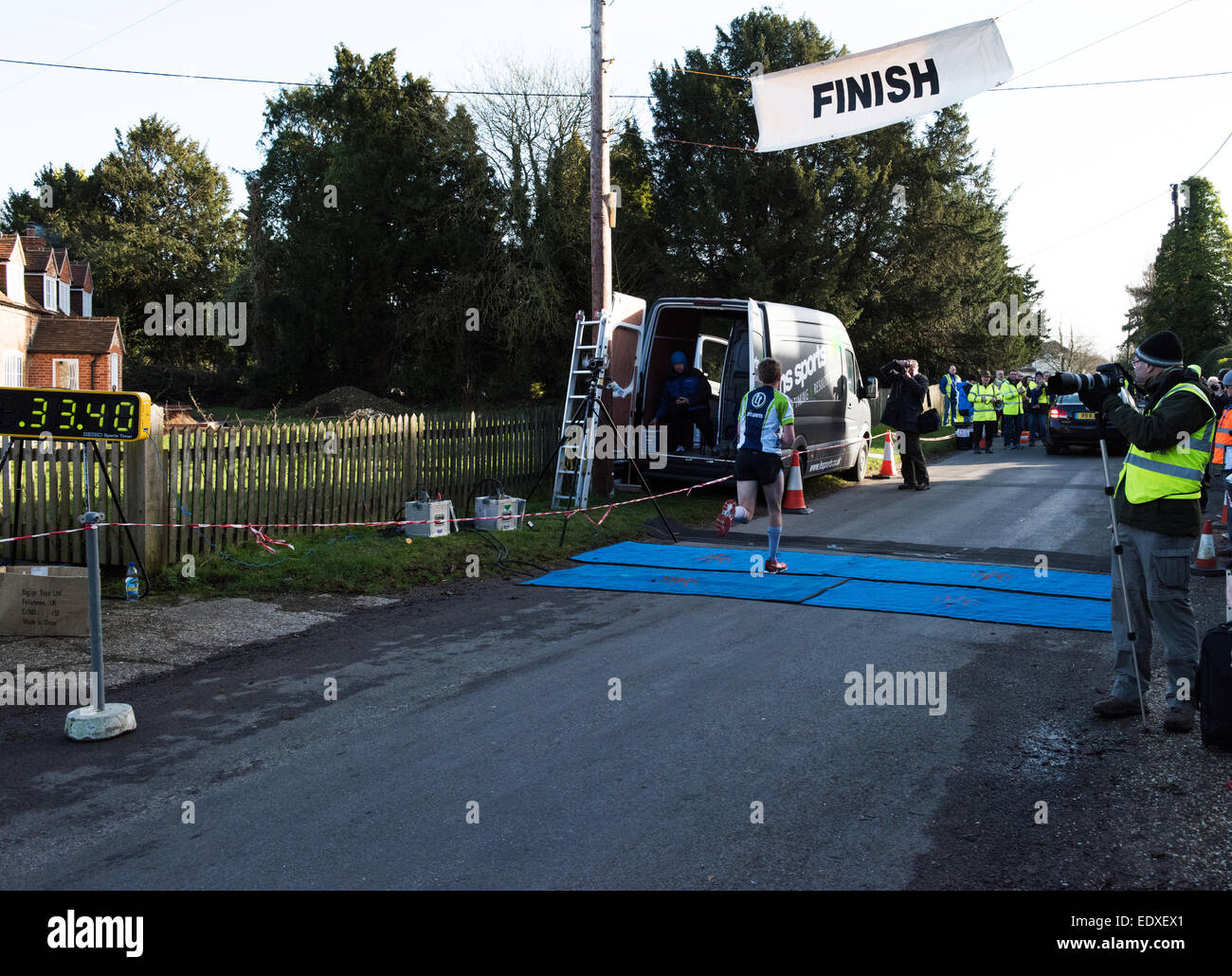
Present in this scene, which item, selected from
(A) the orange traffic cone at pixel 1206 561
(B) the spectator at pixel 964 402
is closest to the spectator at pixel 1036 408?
(B) the spectator at pixel 964 402

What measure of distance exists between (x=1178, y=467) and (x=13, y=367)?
1775 inches

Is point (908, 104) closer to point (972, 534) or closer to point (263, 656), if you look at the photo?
point (972, 534)

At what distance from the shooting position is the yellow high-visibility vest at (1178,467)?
535 centimetres

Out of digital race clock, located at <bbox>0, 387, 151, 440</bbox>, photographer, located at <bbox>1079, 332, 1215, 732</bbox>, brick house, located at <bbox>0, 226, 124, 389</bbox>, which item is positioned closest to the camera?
photographer, located at <bbox>1079, 332, 1215, 732</bbox>

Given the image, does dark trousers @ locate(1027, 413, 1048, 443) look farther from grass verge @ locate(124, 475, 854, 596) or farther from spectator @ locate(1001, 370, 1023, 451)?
grass verge @ locate(124, 475, 854, 596)

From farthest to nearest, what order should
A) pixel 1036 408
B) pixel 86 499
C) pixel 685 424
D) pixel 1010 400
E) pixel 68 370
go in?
pixel 68 370
pixel 1010 400
pixel 1036 408
pixel 685 424
pixel 86 499

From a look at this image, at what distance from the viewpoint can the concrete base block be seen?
18.0ft

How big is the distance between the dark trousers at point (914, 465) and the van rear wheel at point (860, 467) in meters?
1.26

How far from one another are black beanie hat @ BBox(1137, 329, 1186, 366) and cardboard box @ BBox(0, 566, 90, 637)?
7.24 meters

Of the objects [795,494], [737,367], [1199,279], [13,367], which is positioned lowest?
[795,494]

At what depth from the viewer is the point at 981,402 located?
24.2 m

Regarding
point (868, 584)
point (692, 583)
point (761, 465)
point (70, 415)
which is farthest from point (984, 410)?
point (70, 415)

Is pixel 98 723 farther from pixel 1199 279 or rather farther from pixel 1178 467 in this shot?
pixel 1199 279

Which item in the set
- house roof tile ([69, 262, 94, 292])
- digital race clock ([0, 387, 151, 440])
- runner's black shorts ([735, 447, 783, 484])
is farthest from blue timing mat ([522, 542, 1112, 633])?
house roof tile ([69, 262, 94, 292])
